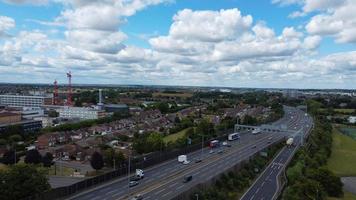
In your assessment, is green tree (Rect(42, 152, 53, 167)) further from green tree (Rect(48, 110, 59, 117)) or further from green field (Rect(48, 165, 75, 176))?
green tree (Rect(48, 110, 59, 117))


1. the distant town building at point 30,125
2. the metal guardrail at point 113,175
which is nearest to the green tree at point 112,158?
the metal guardrail at point 113,175

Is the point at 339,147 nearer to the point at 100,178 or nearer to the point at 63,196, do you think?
the point at 100,178

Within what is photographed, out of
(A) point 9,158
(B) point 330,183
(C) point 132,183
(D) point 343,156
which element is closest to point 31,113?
(A) point 9,158

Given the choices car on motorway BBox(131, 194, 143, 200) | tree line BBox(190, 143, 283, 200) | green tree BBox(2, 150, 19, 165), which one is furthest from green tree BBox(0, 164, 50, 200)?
green tree BBox(2, 150, 19, 165)

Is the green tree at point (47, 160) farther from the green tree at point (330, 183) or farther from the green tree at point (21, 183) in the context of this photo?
the green tree at point (330, 183)

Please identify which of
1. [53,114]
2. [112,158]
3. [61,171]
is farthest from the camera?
[53,114]

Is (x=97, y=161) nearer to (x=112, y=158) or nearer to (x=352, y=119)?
(x=112, y=158)
